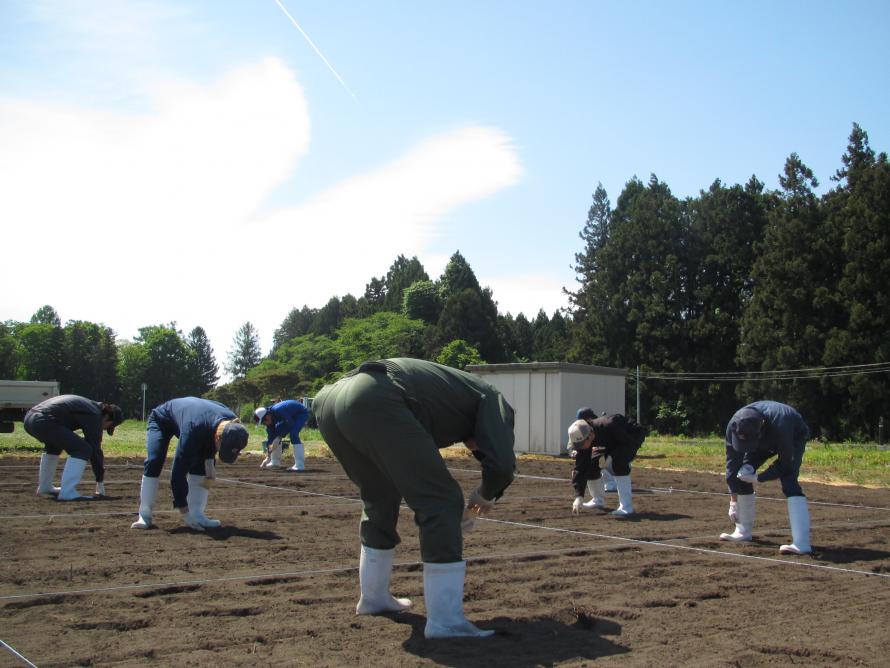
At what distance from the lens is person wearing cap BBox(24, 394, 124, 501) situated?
12203 mm

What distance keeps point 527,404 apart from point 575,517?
17.2 m

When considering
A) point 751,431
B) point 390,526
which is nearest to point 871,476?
point 751,431

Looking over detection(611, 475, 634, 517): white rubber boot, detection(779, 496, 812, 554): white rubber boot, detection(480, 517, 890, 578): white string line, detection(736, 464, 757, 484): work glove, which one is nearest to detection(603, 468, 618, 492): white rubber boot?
detection(611, 475, 634, 517): white rubber boot

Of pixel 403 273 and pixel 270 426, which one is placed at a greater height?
pixel 403 273

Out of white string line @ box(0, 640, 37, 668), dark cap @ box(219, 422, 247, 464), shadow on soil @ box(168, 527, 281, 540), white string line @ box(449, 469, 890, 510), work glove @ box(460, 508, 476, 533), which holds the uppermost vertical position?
dark cap @ box(219, 422, 247, 464)

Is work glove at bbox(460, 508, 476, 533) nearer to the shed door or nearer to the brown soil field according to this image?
the brown soil field

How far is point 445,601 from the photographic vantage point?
5.00 meters

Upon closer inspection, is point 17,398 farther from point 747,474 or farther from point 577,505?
point 747,474

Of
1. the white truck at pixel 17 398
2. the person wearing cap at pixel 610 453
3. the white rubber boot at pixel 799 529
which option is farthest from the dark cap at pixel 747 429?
the white truck at pixel 17 398

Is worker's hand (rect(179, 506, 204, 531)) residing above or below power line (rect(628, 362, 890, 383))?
below

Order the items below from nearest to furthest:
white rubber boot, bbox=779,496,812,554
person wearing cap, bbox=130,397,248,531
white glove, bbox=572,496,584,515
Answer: white rubber boot, bbox=779,496,812,554
person wearing cap, bbox=130,397,248,531
white glove, bbox=572,496,584,515

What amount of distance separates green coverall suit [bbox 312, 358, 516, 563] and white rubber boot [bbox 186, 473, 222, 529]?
453 cm

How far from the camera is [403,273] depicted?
85.0 m

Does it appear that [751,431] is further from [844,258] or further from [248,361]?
[248,361]
